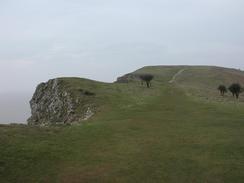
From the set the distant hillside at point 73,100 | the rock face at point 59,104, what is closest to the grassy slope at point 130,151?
the distant hillside at point 73,100

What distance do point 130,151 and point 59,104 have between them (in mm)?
36912

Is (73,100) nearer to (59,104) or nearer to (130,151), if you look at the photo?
(59,104)

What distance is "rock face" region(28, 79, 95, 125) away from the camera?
51816 mm

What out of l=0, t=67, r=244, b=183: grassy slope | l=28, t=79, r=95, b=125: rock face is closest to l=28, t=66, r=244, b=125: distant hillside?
l=28, t=79, r=95, b=125: rock face

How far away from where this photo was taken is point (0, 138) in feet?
91.6

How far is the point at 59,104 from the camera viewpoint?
2415 inches

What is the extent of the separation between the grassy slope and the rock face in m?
12.8

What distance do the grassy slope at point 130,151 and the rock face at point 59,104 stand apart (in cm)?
1283

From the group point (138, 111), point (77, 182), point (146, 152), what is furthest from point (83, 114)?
point (77, 182)

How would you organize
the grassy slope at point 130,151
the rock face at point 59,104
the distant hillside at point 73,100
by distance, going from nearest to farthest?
the grassy slope at point 130,151 → the distant hillside at point 73,100 → the rock face at point 59,104

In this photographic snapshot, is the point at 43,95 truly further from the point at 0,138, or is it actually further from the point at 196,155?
the point at 196,155

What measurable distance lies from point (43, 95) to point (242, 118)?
1781 inches

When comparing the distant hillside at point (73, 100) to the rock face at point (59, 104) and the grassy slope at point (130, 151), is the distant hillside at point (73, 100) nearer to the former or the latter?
the rock face at point (59, 104)

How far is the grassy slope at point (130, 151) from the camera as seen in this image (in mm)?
21719
